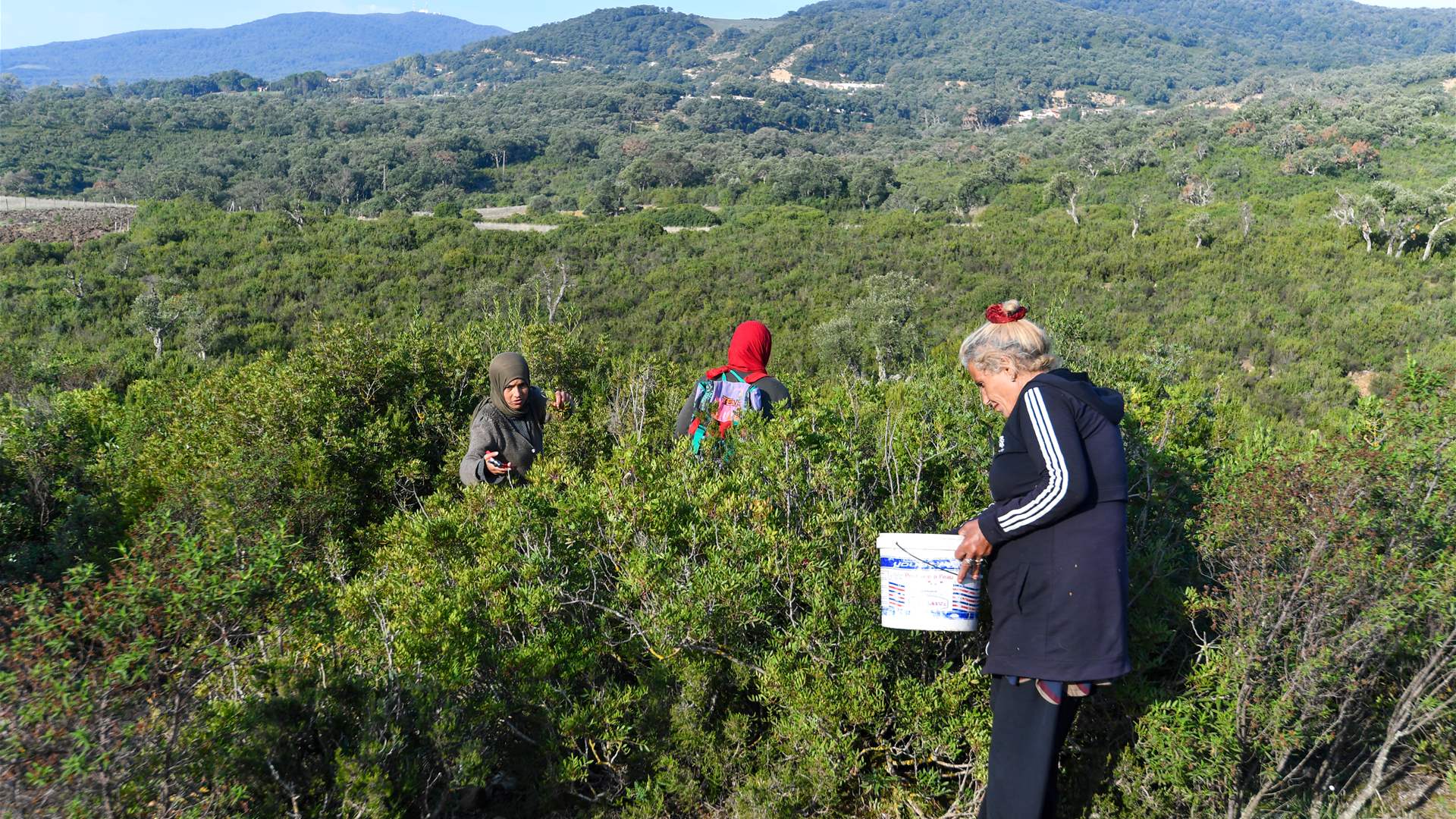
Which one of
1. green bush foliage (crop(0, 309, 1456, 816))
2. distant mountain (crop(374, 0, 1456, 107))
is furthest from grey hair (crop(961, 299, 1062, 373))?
distant mountain (crop(374, 0, 1456, 107))

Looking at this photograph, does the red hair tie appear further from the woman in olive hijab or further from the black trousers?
the woman in olive hijab

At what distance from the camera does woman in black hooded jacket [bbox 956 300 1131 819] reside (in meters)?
1.68

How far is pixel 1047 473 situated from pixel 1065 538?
0.50 feet

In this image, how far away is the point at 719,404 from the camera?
351cm

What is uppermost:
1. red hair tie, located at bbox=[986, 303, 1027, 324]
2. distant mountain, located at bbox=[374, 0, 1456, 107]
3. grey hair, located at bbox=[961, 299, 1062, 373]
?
distant mountain, located at bbox=[374, 0, 1456, 107]

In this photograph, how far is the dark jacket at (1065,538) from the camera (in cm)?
168

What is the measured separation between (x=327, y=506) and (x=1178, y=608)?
13.0ft

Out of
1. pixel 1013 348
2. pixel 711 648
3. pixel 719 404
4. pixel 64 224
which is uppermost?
pixel 1013 348

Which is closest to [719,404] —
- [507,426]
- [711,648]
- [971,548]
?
[507,426]

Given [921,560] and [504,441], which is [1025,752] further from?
[504,441]

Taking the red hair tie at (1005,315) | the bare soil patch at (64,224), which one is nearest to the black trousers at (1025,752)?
the red hair tie at (1005,315)

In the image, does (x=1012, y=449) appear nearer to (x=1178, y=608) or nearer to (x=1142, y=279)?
(x=1178, y=608)

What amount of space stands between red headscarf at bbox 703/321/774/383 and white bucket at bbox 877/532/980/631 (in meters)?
1.77

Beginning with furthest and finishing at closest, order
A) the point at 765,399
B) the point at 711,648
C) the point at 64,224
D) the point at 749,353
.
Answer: the point at 64,224
the point at 749,353
the point at 765,399
the point at 711,648
